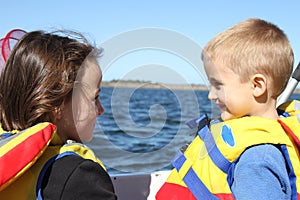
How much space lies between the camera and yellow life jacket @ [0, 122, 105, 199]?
119cm

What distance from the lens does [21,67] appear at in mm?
1364

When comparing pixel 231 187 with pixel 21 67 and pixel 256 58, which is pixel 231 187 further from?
pixel 21 67

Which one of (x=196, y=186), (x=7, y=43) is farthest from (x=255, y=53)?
(x=7, y=43)

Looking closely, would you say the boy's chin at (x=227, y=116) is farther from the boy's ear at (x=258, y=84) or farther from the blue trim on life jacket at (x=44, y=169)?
the blue trim on life jacket at (x=44, y=169)

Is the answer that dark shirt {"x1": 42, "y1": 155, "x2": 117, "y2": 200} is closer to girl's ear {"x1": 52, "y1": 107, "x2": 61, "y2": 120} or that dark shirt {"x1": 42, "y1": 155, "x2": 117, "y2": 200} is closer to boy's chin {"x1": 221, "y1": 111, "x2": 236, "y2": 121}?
girl's ear {"x1": 52, "y1": 107, "x2": 61, "y2": 120}

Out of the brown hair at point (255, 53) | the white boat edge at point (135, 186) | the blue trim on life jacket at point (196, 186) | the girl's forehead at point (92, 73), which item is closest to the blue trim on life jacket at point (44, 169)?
the girl's forehead at point (92, 73)

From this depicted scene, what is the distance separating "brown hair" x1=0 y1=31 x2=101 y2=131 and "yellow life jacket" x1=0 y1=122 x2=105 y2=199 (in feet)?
0.27

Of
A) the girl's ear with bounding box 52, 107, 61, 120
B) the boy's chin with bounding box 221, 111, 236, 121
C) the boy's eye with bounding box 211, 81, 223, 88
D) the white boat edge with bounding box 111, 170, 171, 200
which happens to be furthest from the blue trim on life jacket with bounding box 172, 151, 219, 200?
the white boat edge with bounding box 111, 170, 171, 200

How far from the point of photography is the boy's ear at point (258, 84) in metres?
1.50

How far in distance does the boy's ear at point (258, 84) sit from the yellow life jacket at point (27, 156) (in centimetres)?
63

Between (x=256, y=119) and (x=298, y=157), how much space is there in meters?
0.20

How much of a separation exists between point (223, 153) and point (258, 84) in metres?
0.28

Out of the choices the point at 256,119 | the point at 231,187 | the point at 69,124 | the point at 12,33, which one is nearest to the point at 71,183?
the point at 69,124

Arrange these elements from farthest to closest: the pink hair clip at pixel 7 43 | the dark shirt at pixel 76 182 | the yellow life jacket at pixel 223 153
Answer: the pink hair clip at pixel 7 43 < the yellow life jacket at pixel 223 153 < the dark shirt at pixel 76 182
